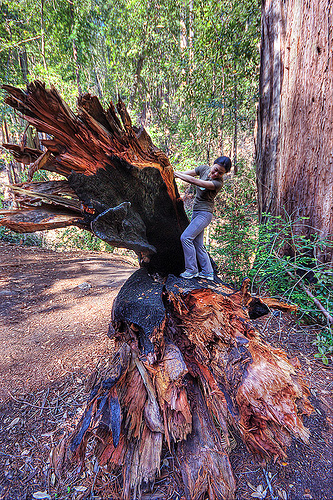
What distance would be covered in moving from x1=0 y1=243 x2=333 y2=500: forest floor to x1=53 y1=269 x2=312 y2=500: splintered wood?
118 mm

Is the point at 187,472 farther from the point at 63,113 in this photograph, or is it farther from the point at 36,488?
the point at 63,113

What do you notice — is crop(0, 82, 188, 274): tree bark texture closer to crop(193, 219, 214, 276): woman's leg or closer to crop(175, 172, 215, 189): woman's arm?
crop(175, 172, 215, 189): woman's arm

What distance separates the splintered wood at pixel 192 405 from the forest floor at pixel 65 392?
118mm

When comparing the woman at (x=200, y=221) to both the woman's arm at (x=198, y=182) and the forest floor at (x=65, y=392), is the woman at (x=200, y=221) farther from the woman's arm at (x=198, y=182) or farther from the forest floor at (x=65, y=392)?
the forest floor at (x=65, y=392)

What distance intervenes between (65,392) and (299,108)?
4.54 m

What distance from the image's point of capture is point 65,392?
2037 millimetres

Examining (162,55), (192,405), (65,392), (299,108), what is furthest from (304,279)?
(162,55)

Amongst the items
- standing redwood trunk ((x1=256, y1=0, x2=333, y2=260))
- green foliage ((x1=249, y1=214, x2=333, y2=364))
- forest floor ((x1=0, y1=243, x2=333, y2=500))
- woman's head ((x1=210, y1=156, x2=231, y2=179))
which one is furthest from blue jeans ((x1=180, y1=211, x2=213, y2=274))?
standing redwood trunk ((x1=256, y1=0, x2=333, y2=260))

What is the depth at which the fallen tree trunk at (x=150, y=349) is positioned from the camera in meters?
1.30

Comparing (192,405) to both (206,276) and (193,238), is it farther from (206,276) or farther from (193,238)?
(193,238)

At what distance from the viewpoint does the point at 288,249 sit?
3332mm

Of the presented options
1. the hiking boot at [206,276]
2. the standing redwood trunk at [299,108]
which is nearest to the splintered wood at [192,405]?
the hiking boot at [206,276]

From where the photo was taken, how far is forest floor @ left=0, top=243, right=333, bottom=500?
1.28 meters

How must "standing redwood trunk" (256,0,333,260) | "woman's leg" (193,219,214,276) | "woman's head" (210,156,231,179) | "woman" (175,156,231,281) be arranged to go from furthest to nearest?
"standing redwood trunk" (256,0,333,260) → "woman's leg" (193,219,214,276) → "woman" (175,156,231,281) → "woman's head" (210,156,231,179)
